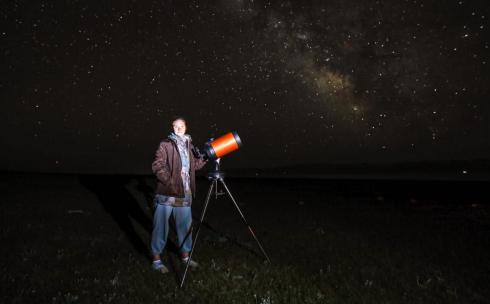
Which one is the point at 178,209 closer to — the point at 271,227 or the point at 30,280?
the point at 30,280

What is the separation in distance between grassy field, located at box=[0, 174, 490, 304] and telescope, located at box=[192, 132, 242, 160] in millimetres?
2722

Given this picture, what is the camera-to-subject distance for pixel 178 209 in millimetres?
7852

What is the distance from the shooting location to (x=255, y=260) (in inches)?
355

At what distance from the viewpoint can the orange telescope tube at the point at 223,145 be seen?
7254 mm

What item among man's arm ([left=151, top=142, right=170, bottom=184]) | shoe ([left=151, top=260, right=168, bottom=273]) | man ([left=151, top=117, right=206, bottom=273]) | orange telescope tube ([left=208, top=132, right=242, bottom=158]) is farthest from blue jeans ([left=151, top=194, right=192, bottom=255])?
orange telescope tube ([left=208, top=132, right=242, bottom=158])

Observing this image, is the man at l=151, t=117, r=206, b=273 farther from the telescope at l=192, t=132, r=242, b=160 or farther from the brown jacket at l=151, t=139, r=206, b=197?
the telescope at l=192, t=132, r=242, b=160

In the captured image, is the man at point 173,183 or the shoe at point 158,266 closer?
the man at point 173,183

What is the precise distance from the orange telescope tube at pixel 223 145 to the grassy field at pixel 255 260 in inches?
108

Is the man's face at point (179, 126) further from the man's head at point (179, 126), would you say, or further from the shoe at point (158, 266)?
the shoe at point (158, 266)

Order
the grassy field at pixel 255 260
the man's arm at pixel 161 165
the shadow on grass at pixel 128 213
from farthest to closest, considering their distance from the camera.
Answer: the shadow on grass at pixel 128 213
the man's arm at pixel 161 165
the grassy field at pixel 255 260

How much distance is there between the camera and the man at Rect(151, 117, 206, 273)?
7336 millimetres

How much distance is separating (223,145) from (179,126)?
1.16m

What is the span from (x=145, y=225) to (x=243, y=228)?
405 centimetres

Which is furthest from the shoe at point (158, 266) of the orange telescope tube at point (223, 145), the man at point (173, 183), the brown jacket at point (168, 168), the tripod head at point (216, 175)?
the orange telescope tube at point (223, 145)
